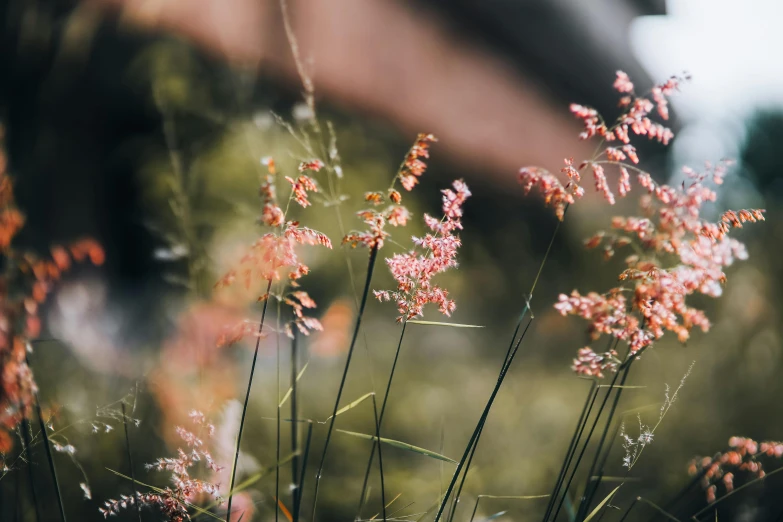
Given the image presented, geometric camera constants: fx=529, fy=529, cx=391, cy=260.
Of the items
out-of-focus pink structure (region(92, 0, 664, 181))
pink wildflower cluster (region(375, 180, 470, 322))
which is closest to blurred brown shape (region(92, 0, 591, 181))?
out-of-focus pink structure (region(92, 0, 664, 181))

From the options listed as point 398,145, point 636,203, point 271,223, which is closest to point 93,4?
point 398,145

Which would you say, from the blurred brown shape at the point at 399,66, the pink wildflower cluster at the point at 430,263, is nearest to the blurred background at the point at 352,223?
the blurred brown shape at the point at 399,66

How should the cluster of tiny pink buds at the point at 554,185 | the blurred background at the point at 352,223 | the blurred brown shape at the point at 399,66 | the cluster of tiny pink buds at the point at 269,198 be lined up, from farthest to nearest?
the blurred brown shape at the point at 399,66
the blurred background at the point at 352,223
the cluster of tiny pink buds at the point at 554,185
the cluster of tiny pink buds at the point at 269,198

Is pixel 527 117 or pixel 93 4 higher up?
pixel 93 4

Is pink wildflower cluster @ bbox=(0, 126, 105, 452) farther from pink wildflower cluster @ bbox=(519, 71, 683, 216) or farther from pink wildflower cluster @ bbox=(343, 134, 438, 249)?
pink wildflower cluster @ bbox=(519, 71, 683, 216)

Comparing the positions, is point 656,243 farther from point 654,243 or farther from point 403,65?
point 403,65

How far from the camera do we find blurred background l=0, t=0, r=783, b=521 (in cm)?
183

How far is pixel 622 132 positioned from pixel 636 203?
218cm

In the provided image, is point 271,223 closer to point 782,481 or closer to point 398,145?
point 398,145

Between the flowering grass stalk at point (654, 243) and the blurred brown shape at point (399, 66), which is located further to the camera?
the blurred brown shape at point (399, 66)

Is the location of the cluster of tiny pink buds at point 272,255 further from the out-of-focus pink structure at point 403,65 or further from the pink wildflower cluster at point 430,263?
the out-of-focus pink structure at point 403,65

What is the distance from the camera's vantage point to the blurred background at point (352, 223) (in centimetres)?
183

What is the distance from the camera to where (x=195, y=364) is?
1.65 m

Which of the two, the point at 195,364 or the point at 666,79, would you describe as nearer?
the point at 666,79
